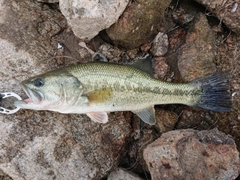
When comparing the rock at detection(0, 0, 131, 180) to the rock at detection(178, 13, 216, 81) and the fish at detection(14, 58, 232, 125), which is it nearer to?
the fish at detection(14, 58, 232, 125)

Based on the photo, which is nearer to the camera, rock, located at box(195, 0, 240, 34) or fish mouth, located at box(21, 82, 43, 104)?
fish mouth, located at box(21, 82, 43, 104)

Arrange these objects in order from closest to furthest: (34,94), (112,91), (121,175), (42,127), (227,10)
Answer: (34,94), (112,91), (42,127), (227,10), (121,175)

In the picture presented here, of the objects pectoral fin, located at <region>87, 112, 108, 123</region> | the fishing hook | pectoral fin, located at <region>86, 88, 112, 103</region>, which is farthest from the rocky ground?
pectoral fin, located at <region>86, 88, 112, 103</region>

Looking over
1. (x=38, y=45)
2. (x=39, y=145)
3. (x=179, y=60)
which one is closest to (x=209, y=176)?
(x=179, y=60)

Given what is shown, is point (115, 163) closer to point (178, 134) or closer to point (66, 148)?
point (66, 148)

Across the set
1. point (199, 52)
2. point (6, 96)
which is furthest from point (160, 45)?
point (6, 96)

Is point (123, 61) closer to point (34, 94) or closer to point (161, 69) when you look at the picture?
point (161, 69)

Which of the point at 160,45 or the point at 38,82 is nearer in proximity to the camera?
the point at 38,82
